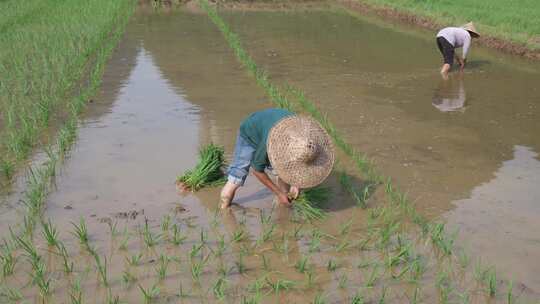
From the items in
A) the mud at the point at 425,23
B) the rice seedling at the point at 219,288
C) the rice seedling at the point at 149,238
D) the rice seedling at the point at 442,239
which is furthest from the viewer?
the mud at the point at 425,23

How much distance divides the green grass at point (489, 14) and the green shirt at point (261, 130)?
22.8ft

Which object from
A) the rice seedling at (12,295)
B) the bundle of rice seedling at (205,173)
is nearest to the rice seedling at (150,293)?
the rice seedling at (12,295)

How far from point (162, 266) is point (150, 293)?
23 centimetres

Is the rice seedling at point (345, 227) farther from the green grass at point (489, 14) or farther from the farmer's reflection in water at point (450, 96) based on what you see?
the green grass at point (489, 14)

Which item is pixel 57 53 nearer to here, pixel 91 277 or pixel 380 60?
pixel 380 60

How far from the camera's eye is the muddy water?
147 inches

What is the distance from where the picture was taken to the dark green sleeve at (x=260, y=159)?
3424 millimetres

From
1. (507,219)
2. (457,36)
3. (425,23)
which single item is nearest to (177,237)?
(507,219)

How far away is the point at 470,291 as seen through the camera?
2.91 meters

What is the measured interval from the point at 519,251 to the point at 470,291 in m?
0.59

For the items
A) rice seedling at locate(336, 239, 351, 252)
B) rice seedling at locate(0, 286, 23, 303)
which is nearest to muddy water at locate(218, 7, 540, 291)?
rice seedling at locate(336, 239, 351, 252)

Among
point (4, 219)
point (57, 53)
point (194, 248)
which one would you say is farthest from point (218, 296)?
point (57, 53)

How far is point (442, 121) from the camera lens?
5855 millimetres

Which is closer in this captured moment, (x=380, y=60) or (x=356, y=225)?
(x=356, y=225)
